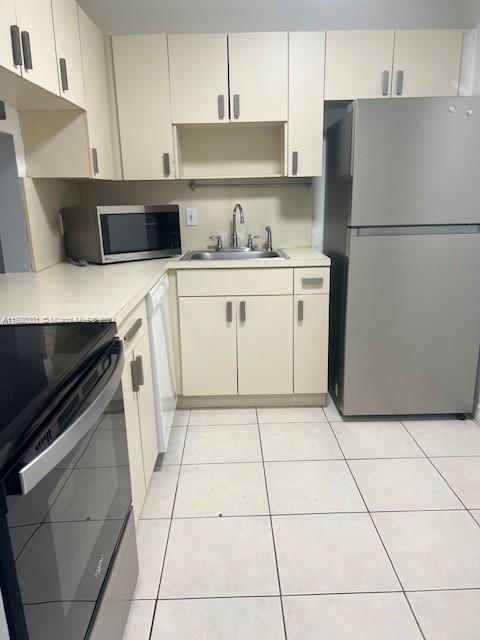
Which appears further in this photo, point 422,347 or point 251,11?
point 251,11

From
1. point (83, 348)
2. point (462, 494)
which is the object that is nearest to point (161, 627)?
point (83, 348)

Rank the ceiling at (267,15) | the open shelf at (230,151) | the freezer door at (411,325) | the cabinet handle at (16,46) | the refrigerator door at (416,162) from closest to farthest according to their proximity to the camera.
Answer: the cabinet handle at (16,46), the refrigerator door at (416,162), the freezer door at (411,325), the ceiling at (267,15), the open shelf at (230,151)

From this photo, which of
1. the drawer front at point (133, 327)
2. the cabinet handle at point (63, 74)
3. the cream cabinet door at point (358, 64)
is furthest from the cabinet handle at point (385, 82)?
the drawer front at point (133, 327)

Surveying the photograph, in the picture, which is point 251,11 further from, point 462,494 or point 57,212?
point 462,494

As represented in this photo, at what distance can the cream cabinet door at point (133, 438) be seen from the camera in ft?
4.92

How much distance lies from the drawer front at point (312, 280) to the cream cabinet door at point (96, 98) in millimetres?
1179

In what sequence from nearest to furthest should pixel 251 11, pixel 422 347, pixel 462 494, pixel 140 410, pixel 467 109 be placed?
pixel 140 410
pixel 462 494
pixel 467 109
pixel 422 347
pixel 251 11

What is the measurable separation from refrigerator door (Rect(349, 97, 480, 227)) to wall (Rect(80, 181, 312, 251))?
0.77 metres

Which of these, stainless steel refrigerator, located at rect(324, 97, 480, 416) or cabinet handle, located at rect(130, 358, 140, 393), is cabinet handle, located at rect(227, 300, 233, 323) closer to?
stainless steel refrigerator, located at rect(324, 97, 480, 416)

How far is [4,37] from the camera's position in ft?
4.57

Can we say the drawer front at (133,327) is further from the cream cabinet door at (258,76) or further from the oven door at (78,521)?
the cream cabinet door at (258,76)

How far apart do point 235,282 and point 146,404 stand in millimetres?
953

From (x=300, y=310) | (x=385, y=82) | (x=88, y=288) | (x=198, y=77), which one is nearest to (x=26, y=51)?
(x=88, y=288)

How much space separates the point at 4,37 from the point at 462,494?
2369mm
